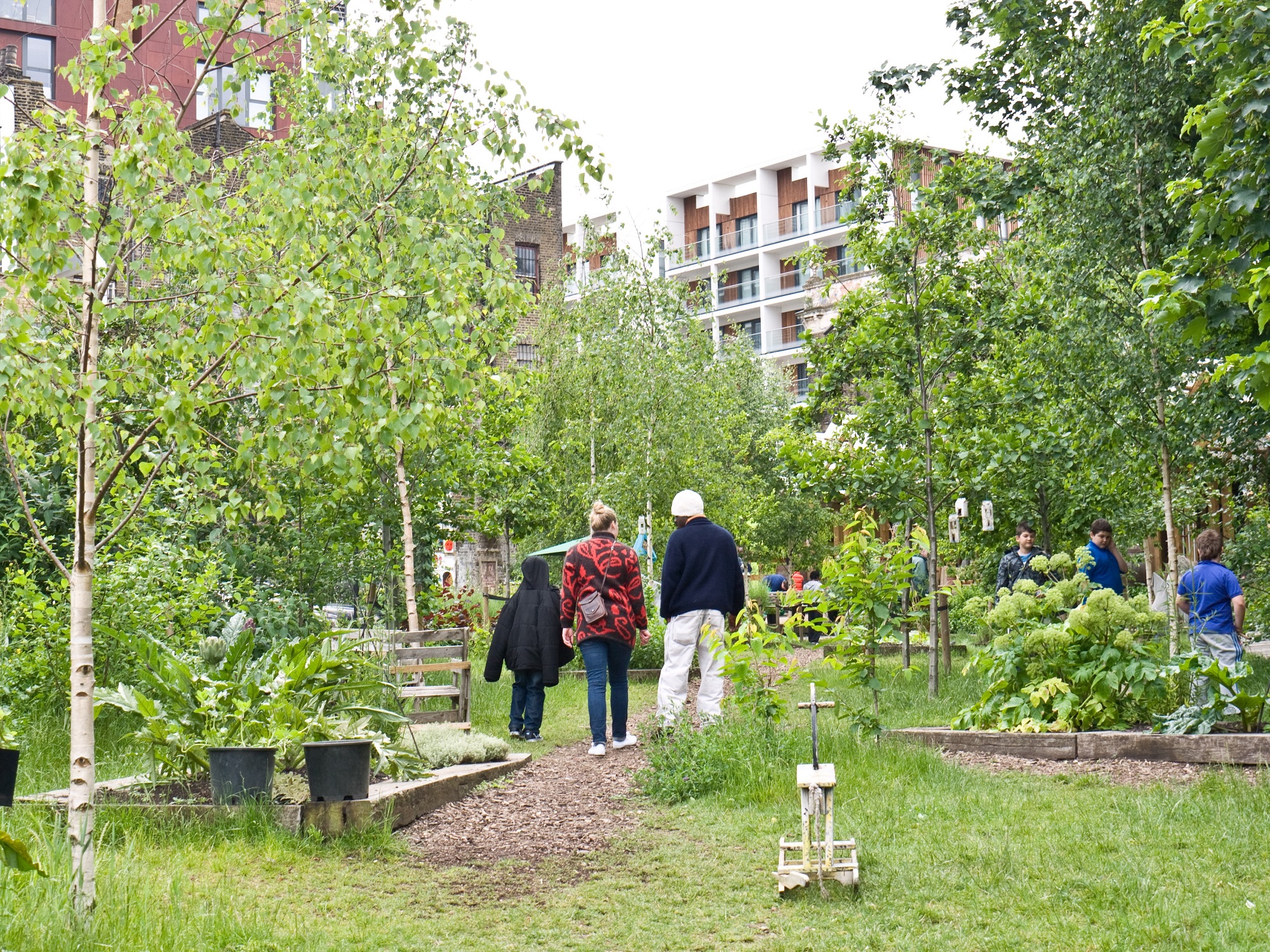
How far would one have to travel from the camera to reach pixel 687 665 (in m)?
8.98

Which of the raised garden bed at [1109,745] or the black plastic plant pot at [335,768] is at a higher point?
the black plastic plant pot at [335,768]

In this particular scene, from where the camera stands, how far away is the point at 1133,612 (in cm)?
813

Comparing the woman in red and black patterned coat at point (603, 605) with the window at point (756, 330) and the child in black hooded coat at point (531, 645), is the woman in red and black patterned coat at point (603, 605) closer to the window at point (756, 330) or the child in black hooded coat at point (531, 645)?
the child in black hooded coat at point (531, 645)

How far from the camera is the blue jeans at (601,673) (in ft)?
30.8

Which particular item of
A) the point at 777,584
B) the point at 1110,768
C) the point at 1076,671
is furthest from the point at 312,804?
the point at 777,584

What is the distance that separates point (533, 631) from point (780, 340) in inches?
2037

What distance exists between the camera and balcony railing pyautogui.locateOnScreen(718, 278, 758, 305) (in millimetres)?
61594

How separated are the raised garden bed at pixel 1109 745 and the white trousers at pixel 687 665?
51.4 inches

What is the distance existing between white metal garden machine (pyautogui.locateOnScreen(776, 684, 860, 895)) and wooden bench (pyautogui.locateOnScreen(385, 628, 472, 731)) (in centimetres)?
501

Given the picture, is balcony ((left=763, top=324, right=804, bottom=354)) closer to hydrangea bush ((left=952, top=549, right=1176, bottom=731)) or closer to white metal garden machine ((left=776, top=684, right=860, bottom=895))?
hydrangea bush ((left=952, top=549, right=1176, bottom=731))

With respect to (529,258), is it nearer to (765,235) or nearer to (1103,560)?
(765,235)

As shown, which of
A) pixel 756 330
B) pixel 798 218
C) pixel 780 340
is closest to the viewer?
pixel 798 218

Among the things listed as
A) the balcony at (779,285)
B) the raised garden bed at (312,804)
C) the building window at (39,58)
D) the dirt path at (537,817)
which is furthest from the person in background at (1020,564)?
the balcony at (779,285)

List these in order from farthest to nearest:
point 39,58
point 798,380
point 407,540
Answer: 1. point 798,380
2. point 39,58
3. point 407,540
